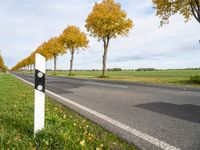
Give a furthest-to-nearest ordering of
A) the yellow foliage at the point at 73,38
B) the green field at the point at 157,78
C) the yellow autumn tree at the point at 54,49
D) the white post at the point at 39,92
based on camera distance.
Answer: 1. the yellow autumn tree at the point at 54,49
2. the yellow foliage at the point at 73,38
3. the green field at the point at 157,78
4. the white post at the point at 39,92

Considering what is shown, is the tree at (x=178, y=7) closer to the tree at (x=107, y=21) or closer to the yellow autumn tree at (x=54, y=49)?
the tree at (x=107, y=21)

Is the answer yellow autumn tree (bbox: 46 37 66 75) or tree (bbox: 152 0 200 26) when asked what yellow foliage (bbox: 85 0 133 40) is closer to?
tree (bbox: 152 0 200 26)

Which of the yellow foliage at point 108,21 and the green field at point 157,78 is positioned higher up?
the yellow foliage at point 108,21

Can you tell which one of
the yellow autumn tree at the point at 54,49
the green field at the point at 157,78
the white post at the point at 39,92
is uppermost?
the yellow autumn tree at the point at 54,49

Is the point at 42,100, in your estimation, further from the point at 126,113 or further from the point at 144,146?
the point at 126,113

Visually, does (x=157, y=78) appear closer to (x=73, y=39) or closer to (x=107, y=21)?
(x=107, y=21)

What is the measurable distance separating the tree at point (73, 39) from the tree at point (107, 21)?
42.0 feet

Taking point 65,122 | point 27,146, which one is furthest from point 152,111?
point 27,146

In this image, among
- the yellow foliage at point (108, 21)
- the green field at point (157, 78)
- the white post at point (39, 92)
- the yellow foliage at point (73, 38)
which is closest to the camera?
the white post at point (39, 92)

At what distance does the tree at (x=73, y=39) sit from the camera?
45156 mm

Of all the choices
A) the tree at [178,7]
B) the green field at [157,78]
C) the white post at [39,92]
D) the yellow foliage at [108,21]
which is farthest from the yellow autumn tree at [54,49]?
the white post at [39,92]

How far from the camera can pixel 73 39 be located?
148ft

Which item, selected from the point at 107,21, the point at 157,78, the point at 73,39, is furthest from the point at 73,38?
the point at 157,78

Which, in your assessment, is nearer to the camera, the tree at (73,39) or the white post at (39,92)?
the white post at (39,92)
